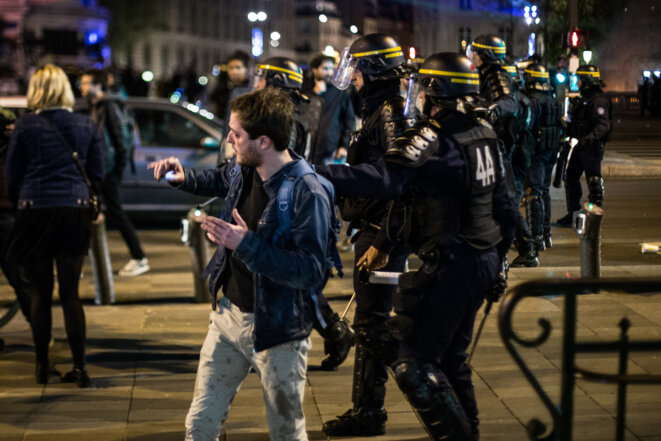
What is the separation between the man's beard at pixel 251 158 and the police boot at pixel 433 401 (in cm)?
115

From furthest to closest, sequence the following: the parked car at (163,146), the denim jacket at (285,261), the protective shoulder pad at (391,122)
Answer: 1. the parked car at (163,146)
2. the protective shoulder pad at (391,122)
3. the denim jacket at (285,261)

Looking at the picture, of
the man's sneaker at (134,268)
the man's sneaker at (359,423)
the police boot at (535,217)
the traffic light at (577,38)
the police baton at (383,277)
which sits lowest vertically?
the man's sneaker at (134,268)

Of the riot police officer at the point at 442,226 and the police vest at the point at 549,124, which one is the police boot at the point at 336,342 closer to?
the riot police officer at the point at 442,226

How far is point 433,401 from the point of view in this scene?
4.44m

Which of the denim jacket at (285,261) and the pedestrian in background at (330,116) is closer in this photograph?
the denim jacket at (285,261)

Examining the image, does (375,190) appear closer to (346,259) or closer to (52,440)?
(52,440)

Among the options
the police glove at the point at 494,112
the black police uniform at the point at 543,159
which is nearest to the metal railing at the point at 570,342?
the police glove at the point at 494,112

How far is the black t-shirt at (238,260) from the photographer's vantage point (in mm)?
4082

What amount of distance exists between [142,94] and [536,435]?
25218mm

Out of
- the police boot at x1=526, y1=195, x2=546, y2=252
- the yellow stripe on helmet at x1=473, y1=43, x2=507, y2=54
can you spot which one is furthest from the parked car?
the yellow stripe on helmet at x1=473, y1=43, x2=507, y2=54

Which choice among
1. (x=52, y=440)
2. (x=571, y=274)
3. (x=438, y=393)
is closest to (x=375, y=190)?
(x=438, y=393)

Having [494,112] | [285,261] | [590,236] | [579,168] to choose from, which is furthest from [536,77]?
[285,261]

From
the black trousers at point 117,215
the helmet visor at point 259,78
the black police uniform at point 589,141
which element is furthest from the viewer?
the black trousers at point 117,215

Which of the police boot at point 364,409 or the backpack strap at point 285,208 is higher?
the backpack strap at point 285,208
